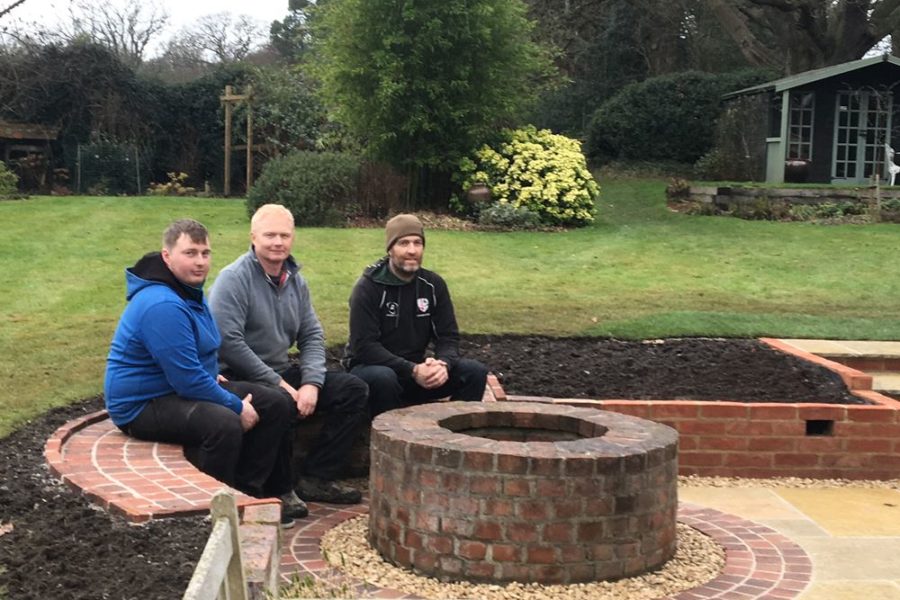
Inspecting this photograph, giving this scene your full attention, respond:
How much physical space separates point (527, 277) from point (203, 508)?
733cm

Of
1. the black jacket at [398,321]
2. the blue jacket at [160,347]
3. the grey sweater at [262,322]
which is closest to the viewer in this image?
the blue jacket at [160,347]

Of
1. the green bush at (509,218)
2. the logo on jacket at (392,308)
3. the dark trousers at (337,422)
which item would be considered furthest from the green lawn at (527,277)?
the logo on jacket at (392,308)

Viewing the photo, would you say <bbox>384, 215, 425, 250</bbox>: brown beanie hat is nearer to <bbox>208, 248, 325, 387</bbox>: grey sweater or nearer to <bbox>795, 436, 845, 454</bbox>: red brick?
<bbox>208, 248, 325, 387</bbox>: grey sweater

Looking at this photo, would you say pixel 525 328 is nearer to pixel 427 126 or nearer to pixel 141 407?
pixel 141 407

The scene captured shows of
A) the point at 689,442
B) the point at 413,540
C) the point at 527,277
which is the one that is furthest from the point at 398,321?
the point at 527,277

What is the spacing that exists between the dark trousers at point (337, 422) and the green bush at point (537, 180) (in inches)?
405

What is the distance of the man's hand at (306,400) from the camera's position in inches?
184

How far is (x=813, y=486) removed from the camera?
17.9ft

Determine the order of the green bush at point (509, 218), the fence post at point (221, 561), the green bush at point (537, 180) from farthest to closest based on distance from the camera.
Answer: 1. the green bush at point (537, 180)
2. the green bush at point (509, 218)
3. the fence post at point (221, 561)

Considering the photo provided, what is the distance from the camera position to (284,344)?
16.2ft

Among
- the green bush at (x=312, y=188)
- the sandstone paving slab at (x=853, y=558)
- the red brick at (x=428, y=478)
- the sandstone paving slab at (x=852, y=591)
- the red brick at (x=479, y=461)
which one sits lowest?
the sandstone paving slab at (x=853, y=558)

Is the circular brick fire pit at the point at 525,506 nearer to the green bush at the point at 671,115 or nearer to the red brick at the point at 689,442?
the red brick at the point at 689,442

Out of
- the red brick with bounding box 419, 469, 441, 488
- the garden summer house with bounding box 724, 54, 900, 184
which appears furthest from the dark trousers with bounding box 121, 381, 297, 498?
the garden summer house with bounding box 724, 54, 900, 184

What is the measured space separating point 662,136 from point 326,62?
9898mm
